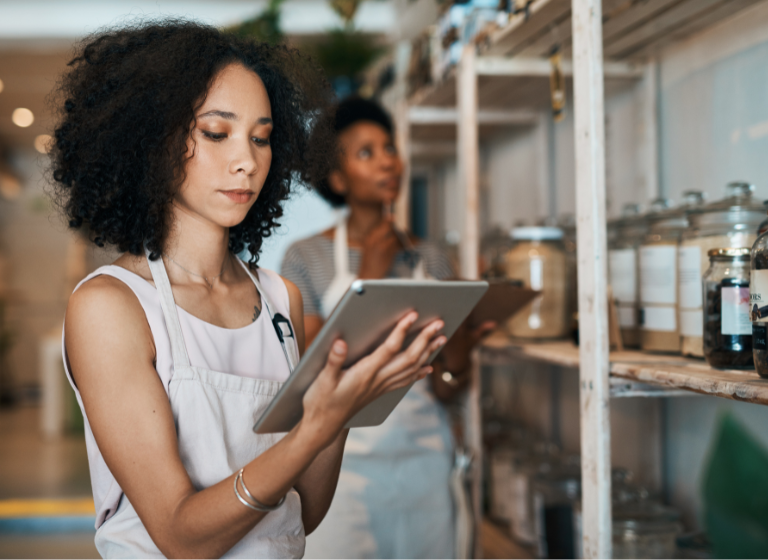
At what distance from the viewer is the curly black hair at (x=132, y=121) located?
3.09 feet

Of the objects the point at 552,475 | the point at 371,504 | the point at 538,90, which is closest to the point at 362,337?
the point at 371,504

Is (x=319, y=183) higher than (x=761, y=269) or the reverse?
higher

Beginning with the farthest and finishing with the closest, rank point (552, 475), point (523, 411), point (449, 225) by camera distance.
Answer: point (449, 225)
point (523, 411)
point (552, 475)

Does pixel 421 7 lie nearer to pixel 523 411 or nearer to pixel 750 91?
pixel 750 91

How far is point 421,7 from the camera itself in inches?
89.0

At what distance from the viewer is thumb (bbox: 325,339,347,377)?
0.72 meters

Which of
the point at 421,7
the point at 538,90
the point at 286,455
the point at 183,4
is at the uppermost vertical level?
the point at 183,4

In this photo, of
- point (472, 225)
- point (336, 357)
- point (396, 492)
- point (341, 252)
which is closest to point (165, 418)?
point (336, 357)

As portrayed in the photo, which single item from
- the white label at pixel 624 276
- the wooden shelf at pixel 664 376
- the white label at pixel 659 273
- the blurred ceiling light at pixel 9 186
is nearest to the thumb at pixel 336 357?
the wooden shelf at pixel 664 376

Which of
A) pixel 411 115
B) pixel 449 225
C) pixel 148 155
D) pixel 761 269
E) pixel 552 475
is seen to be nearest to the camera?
pixel 761 269

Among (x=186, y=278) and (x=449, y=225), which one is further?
(x=449, y=225)

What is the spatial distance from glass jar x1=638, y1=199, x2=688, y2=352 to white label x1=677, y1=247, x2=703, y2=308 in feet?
0.20

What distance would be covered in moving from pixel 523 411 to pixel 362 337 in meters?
2.03

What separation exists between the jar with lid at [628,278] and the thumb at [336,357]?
849mm
